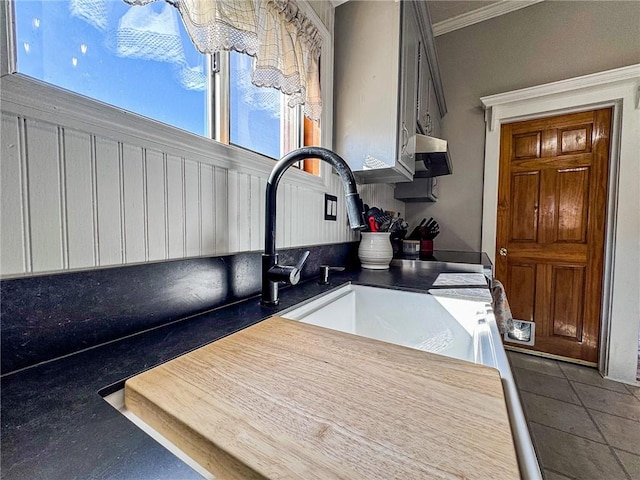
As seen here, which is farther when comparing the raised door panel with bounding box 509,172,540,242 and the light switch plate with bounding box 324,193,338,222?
the raised door panel with bounding box 509,172,540,242

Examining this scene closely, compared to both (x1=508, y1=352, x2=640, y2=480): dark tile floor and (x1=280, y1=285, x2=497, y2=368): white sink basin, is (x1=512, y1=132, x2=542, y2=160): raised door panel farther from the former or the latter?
(x1=280, y1=285, x2=497, y2=368): white sink basin

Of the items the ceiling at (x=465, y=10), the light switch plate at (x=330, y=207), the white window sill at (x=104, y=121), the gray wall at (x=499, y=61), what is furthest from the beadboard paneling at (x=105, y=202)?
the ceiling at (x=465, y=10)

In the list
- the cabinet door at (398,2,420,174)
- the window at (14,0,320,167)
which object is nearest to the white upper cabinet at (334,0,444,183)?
the cabinet door at (398,2,420,174)

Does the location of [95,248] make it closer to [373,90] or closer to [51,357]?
[51,357]

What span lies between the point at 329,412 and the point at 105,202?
536 mm

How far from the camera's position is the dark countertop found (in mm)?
231

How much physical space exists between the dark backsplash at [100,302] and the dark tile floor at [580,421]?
1.14 metres

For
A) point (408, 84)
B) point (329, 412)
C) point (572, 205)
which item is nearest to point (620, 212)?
point (572, 205)

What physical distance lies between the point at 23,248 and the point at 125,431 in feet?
1.12

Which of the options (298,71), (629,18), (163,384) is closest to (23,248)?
(163,384)

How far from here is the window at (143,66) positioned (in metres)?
0.47

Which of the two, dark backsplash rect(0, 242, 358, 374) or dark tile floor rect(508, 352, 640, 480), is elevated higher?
dark backsplash rect(0, 242, 358, 374)

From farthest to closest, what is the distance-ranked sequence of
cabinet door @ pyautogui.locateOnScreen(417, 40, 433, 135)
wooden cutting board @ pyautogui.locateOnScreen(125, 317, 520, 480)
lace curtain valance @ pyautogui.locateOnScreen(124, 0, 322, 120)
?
cabinet door @ pyautogui.locateOnScreen(417, 40, 433, 135) → lace curtain valance @ pyautogui.locateOnScreen(124, 0, 322, 120) → wooden cutting board @ pyautogui.locateOnScreen(125, 317, 520, 480)

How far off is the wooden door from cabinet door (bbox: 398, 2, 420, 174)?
55.2 inches
